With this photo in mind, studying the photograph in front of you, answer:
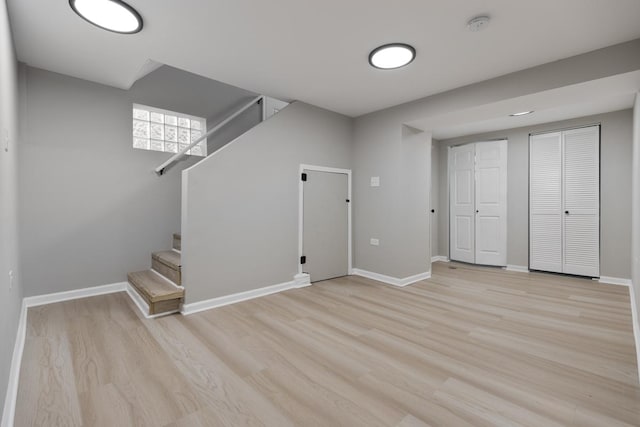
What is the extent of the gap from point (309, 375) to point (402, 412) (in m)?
0.59

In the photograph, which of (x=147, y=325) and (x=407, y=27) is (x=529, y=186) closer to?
(x=407, y=27)

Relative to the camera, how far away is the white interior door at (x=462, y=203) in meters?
5.33

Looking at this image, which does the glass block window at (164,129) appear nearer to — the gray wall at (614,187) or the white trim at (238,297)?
the white trim at (238,297)

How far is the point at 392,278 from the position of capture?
3986mm

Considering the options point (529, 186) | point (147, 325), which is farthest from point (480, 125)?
point (147, 325)

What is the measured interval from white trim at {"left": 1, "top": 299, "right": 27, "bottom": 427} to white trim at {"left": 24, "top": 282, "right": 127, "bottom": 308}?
67cm

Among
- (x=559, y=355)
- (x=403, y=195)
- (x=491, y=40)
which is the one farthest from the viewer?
(x=403, y=195)

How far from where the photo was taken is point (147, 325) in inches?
101

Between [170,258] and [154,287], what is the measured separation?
421 millimetres

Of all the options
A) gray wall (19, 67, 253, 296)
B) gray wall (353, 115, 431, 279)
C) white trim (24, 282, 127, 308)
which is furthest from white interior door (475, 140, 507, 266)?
white trim (24, 282, 127, 308)

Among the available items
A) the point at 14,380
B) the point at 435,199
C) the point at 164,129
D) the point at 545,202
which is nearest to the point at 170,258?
the point at 14,380

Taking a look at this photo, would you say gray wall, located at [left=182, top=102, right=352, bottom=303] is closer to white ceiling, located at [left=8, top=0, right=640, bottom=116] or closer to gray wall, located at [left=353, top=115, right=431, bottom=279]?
gray wall, located at [left=353, top=115, right=431, bottom=279]

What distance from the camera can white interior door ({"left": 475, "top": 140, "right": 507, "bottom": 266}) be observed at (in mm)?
4977

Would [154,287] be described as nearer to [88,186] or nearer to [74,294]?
[74,294]
